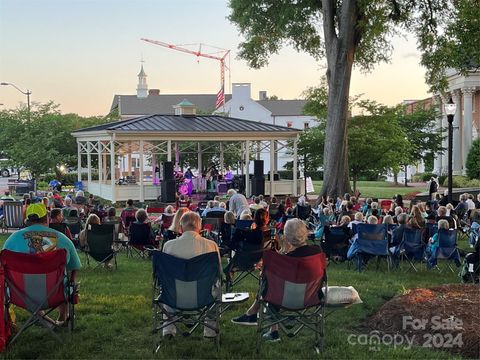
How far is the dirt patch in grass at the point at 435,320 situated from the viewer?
600 cm

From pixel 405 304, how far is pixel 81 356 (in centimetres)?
348

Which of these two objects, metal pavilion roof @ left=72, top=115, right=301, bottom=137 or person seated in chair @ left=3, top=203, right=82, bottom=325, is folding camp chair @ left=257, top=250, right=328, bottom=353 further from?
metal pavilion roof @ left=72, top=115, right=301, bottom=137

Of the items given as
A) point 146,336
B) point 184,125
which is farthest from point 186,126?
point 146,336

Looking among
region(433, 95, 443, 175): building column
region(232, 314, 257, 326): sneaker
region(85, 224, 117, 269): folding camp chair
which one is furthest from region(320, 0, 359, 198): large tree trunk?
region(433, 95, 443, 175): building column

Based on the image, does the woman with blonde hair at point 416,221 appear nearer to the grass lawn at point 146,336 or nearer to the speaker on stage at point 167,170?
the grass lawn at point 146,336

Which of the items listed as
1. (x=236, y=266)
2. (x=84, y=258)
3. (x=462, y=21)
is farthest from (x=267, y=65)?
(x=236, y=266)

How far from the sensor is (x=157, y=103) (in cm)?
8856

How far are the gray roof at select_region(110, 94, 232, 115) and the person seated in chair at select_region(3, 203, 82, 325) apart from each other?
7829cm

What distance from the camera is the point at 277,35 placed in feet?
88.4

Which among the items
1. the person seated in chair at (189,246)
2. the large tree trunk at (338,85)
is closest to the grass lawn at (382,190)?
the large tree trunk at (338,85)

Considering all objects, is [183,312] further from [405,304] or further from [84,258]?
[84,258]

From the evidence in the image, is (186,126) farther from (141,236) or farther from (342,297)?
(342,297)

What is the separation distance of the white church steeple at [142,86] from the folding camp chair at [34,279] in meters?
87.6

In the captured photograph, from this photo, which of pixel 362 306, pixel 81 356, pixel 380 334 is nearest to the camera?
pixel 81 356
